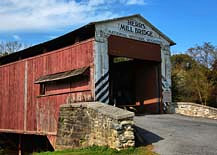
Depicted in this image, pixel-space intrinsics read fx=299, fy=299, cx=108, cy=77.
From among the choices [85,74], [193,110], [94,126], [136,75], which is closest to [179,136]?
[94,126]

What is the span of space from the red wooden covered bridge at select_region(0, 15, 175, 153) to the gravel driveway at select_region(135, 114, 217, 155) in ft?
9.39

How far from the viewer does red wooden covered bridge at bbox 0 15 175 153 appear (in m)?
13.3

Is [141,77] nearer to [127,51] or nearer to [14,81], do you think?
[127,51]

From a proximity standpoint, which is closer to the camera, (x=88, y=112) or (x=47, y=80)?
(x=88, y=112)

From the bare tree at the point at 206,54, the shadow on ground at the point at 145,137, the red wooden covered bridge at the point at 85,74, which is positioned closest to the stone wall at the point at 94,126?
the shadow on ground at the point at 145,137

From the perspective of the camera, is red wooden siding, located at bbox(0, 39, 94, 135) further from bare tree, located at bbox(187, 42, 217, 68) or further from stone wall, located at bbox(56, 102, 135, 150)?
bare tree, located at bbox(187, 42, 217, 68)

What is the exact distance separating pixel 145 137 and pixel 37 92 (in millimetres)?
8363

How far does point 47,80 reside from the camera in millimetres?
15039

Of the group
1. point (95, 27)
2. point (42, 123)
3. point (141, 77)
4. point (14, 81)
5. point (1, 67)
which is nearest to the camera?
point (95, 27)

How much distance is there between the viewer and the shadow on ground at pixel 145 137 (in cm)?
914

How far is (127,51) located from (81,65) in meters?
2.33

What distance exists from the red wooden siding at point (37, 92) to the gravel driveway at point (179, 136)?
10.9 feet

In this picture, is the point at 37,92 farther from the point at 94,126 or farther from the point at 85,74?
the point at 94,126

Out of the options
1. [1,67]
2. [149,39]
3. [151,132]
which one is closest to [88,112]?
[151,132]
